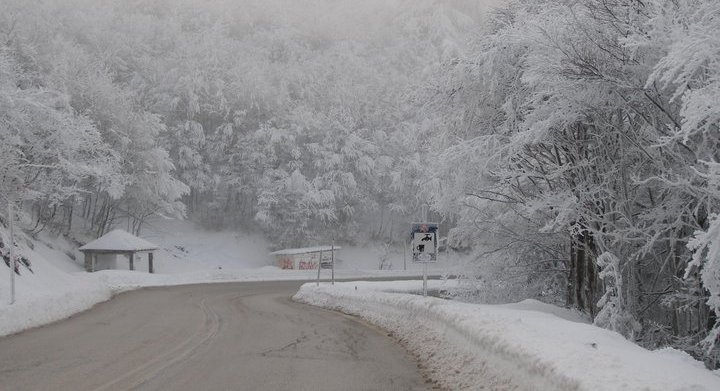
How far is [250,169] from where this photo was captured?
64.8 meters

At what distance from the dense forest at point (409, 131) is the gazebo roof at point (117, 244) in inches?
134

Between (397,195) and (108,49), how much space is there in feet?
110

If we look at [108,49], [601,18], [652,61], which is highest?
[108,49]

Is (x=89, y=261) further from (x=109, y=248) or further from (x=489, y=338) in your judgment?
(x=489, y=338)

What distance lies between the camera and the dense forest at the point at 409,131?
10547mm

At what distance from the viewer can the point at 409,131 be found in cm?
4184

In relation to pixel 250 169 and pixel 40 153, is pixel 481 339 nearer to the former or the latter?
pixel 40 153

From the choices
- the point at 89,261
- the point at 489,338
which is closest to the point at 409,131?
the point at 89,261

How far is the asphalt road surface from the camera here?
781cm

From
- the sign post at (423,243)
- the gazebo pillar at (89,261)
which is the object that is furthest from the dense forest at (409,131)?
the gazebo pillar at (89,261)

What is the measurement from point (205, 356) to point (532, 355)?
556 centimetres

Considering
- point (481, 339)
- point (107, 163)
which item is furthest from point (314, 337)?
point (107, 163)

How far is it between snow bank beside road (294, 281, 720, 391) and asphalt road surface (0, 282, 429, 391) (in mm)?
530

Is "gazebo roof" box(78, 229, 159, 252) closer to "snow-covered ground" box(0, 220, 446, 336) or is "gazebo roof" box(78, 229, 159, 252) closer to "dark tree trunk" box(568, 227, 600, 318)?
"snow-covered ground" box(0, 220, 446, 336)
